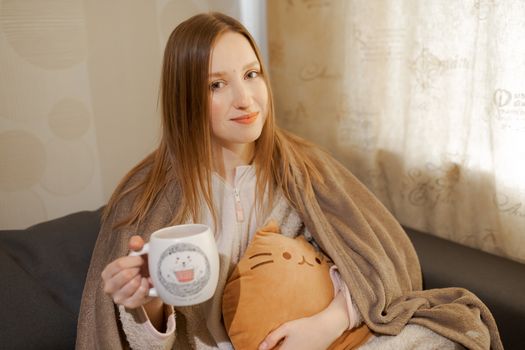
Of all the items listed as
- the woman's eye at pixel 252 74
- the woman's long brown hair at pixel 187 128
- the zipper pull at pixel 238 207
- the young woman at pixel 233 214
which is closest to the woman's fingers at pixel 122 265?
the young woman at pixel 233 214

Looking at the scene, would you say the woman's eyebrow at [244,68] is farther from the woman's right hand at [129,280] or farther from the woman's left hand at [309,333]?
the woman's left hand at [309,333]

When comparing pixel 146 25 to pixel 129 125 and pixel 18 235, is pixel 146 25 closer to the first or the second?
pixel 129 125

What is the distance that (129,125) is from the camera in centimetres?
151

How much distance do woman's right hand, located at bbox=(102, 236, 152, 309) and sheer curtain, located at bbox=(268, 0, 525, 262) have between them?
852 millimetres

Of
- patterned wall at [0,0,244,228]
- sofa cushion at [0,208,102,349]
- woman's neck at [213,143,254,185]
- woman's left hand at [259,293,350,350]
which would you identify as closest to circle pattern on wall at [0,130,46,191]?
patterned wall at [0,0,244,228]

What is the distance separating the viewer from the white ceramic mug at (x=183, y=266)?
70 cm

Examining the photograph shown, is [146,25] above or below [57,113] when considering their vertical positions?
above

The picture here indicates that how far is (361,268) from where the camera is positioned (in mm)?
1062

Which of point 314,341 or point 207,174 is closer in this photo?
point 314,341

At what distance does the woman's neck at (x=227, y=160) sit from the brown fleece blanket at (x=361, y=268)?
11cm

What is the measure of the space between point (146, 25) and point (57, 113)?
38cm

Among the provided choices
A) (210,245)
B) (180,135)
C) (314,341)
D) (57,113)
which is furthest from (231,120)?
(57,113)

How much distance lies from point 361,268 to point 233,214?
0.29 metres

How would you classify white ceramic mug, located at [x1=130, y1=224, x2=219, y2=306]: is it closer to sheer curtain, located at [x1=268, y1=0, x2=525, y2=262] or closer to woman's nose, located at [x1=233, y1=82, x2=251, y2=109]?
woman's nose, located at [x1=233, y1=82, x2=251, y2=109]
